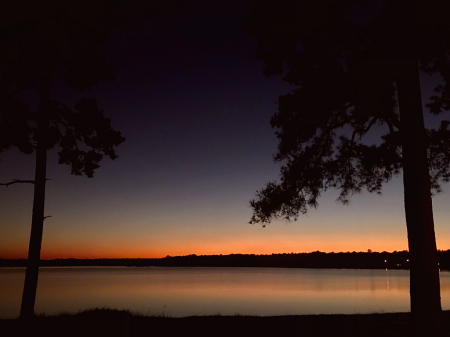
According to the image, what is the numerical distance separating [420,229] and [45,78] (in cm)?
1035

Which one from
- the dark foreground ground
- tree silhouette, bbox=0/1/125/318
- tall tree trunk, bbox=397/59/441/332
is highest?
tree silhouette, bbox=0/1/125/318

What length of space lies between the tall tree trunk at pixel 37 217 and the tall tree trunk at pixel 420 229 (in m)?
9.16

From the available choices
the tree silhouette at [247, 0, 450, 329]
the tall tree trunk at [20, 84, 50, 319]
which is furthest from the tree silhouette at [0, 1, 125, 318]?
the tree silhouette at [247, 0, 450, 329]

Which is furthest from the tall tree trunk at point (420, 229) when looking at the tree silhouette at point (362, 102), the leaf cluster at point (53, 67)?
the leaf cluster at point (53, 67)

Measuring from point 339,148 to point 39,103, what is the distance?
8586 millimetres

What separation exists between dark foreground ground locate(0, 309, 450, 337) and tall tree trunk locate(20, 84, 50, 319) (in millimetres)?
759

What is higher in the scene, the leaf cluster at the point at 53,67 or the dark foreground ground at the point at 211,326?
the leaf cluster at the point at 53,67

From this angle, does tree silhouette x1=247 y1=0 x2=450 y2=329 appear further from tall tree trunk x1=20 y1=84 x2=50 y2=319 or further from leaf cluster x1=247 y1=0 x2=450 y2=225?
tall tree trunk x1=20 y1=84 x2=50 y2=319

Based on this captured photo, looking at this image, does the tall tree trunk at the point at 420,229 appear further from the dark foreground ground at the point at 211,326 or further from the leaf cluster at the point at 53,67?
the leaf cluster at the point at 53,67

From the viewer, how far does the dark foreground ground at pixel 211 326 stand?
29.3 feet

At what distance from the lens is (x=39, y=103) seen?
1166 cm

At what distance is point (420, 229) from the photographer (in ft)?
27.6

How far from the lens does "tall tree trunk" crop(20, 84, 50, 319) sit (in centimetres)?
1106

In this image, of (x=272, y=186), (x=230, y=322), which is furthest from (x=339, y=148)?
(x=230, y=322)
